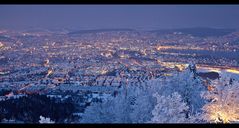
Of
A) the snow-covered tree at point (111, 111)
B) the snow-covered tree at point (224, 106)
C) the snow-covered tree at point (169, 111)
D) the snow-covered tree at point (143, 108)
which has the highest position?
the snow-covered tree at point (169, 111)

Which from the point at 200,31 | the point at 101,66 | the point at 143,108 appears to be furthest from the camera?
the point at 200,31

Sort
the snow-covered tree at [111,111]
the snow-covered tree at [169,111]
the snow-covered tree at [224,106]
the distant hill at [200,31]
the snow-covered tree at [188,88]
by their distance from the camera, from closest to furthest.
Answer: the snow-covered tree at [169,111], the snow-covered tree at [224,106], the snow-covered tree at [111,111], the snow-covered tree at [188,88], the distant hill at [200,31]

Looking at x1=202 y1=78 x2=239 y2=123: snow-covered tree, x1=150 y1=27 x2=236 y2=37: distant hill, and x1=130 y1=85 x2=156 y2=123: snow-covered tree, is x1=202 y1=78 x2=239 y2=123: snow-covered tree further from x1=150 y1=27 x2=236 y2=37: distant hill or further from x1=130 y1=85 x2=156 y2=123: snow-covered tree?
x1=150 y1=27 x2=236 y2=37: distant hill

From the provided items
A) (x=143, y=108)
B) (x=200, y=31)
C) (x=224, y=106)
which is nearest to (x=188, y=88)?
(x=143, y=108)

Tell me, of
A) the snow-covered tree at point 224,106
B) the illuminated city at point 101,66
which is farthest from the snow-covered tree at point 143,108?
the snow-covered tree at point 224,106

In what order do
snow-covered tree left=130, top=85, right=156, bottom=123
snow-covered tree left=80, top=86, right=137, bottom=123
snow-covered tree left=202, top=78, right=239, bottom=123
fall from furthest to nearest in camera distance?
snow-covered tree left=80, top=86, right=137, bottom=123 → snow-covered tree left=130, top=85, right=156, bottom=123 → snow-covered tree left=202, top=78, right=239, bottom=123

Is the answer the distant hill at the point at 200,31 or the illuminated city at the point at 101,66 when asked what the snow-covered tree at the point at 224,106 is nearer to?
the illuminated city at the point at 101,66

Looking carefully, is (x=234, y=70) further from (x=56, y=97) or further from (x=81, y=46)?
(x=81, y=46)

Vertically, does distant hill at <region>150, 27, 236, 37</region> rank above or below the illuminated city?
above

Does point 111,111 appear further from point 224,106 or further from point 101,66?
point 101,66

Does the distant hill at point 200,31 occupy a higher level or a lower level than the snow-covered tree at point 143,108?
higher

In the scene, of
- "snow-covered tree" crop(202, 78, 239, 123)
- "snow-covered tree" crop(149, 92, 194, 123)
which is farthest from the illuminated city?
"snow-covered tree" crop(149, 92, 194, 123)

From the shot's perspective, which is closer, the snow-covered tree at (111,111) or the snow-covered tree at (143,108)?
the snow-covered tree at (143,108)

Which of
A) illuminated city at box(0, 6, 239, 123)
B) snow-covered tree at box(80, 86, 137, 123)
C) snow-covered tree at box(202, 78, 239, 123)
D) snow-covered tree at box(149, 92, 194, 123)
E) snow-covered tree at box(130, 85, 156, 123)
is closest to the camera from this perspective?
snow-covered tree at box(149, 92, 194, 123)
